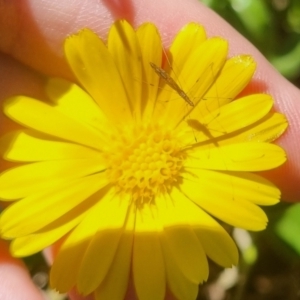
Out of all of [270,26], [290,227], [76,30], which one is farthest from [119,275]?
[270,26]

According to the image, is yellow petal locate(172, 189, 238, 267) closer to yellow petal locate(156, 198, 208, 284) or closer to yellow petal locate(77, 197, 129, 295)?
yellow petal locate(156, 198, 208, 284)

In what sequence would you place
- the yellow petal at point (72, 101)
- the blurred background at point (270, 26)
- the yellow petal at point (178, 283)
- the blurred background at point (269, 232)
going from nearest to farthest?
the yellow petal at point (178, 283), the yellow petal at point (72, 101), the blurred background at point (269, 232), the blurred background at point (270, 26)

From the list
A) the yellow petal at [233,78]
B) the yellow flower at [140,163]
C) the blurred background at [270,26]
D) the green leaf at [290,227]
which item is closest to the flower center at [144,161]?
the yellow flower at [140,163]

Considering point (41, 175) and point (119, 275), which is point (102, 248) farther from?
point (41, 175)

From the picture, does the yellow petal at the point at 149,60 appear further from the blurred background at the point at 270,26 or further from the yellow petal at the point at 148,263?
the blurred background at the point at 270,26

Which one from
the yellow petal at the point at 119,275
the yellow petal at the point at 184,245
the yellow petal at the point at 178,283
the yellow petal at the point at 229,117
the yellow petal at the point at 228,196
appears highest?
the yellow petal at the point at 229,117

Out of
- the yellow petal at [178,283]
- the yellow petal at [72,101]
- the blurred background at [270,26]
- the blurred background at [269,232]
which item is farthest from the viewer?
the blurred background at [270,26]

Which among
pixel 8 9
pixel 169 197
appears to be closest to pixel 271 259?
pixel 169 197
